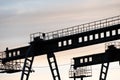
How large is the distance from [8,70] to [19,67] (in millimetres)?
1645

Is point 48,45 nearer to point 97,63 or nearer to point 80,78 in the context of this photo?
point 97,63

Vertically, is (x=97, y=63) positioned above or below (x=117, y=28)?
below

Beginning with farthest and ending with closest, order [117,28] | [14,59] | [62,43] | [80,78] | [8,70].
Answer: [80,78], [8,70], [14,59], [62,43], [117,28]

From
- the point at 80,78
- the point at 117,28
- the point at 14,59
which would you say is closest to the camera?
the point at 117,28

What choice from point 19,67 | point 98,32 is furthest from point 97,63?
point 98,32

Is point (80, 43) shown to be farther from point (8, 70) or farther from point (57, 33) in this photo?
point (8, 70)

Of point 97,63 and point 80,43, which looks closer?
point 80,43

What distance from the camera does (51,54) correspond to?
215 ft

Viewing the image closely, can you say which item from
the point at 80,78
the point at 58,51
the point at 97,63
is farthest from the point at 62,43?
the point at 80,78

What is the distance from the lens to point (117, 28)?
2264 inches

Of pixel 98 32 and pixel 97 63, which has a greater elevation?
pixel 98 32

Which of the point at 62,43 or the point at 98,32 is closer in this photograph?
the point at 98,32

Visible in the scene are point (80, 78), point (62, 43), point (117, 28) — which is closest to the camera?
point (117, 28)

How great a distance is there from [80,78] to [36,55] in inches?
880
